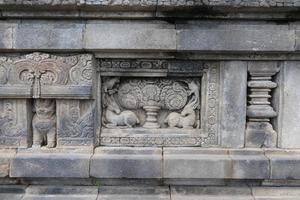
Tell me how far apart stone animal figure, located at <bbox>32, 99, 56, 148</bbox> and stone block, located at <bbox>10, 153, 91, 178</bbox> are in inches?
7.5

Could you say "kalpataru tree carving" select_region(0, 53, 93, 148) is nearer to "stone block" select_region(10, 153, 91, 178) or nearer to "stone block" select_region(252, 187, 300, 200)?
"stone block" select_region(10, 153, 91, 178)

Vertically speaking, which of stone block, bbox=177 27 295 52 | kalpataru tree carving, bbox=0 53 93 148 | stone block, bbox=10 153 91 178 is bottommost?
stone block, bbox=10 153 91 178

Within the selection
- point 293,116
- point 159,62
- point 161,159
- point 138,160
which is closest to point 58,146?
point 138,160

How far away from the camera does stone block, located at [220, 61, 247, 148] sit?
3301 mm

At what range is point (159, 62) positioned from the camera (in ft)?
11.0

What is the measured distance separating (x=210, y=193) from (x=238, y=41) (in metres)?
1.53

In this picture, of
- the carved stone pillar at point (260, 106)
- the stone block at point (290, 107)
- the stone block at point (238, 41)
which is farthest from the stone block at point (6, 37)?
the stone block at point (290, 107)

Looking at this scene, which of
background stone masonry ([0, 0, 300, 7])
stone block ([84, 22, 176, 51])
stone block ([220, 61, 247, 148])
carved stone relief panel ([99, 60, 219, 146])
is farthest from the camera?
carved stone relief panel ([99, 60, 219, 146])

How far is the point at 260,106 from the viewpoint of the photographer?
11.1 ft

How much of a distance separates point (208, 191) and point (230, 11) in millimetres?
1799

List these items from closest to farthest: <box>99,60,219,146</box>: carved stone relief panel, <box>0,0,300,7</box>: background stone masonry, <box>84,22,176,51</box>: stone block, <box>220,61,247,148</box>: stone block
Result: <box>0,0,300,7</box>: background stone masonry → <box>84,22,176,51</box>: stone block → <box>220,61,247,148</box>: stone block → <box>99,60,219,146</box>: carved stone relief panel

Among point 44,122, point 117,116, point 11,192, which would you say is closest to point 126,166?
point 117,116

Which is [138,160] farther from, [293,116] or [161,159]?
[293,116]

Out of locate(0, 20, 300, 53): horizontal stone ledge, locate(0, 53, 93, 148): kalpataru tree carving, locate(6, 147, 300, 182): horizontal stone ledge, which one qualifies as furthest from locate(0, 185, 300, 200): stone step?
locate(0, 20, 300, 53): horizontal stone ledge
